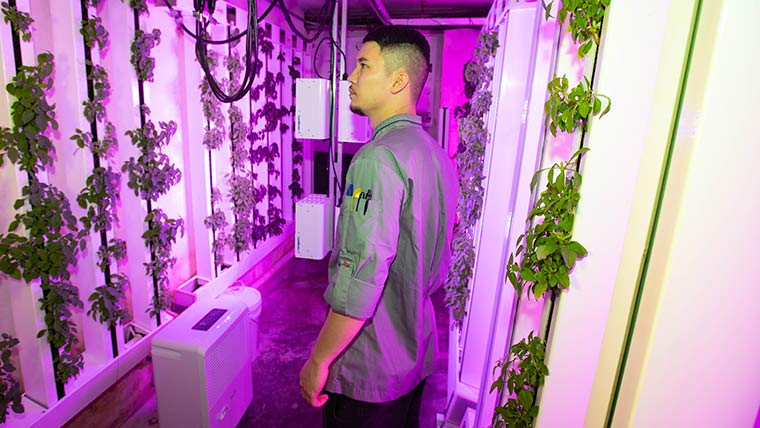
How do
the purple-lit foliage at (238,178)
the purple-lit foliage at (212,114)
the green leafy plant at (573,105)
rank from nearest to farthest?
the green leafy plant at (573,105) → the purple-lit foliage at (212,114) → the purple-lit foliage at (238,178)

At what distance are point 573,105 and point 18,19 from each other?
2.16 m

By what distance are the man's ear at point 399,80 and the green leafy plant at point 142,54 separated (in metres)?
1.88

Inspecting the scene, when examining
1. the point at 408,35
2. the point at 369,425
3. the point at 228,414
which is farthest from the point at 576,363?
the point at 228,414

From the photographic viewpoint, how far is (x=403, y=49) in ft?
4.52

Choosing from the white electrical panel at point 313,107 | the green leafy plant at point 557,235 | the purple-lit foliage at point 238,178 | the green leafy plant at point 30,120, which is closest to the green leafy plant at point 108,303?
the green leafy plant at point 30,120

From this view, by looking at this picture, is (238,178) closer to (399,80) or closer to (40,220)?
(40,220)

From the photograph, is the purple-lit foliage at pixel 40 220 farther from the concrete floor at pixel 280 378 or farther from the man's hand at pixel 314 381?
the man's hand at pixel 314 381

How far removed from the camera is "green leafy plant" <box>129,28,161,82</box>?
236cm

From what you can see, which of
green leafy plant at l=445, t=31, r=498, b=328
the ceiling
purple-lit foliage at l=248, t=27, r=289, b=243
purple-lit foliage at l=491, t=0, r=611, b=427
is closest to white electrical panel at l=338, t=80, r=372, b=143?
green leafy plant at l=445, t=31, r=498, b=328

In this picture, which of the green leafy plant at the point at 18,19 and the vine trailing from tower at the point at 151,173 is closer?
the green leafy plant at the point at 18,19

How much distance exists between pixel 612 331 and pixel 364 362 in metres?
0.76

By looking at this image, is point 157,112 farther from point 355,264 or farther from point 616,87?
point 616,87

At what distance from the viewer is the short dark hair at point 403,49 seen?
1.37 m

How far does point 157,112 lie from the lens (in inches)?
114
